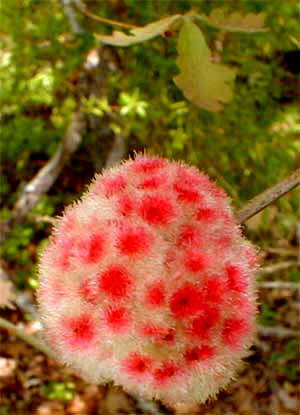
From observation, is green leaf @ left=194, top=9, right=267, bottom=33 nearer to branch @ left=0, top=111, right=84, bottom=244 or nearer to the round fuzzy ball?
the round fuzzy ball

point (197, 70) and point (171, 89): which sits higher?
point (197, 70)

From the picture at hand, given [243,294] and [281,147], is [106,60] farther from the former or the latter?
[243,294]

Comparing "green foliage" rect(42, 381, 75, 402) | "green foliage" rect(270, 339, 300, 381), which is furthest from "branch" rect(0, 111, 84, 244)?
"green foliage" rect(270, 339, 300, 381)

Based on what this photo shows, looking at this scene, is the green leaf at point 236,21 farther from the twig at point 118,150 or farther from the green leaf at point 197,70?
the twig at point 118,150

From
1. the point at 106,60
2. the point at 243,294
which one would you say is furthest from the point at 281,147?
the point at 243,294

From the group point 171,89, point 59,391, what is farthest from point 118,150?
point 59,391

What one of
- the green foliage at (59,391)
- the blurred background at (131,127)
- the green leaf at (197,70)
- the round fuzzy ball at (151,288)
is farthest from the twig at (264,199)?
the green foliage at (59,391)

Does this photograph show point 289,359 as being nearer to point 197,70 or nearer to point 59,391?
point 59,391
